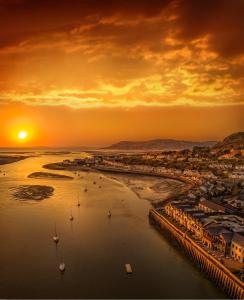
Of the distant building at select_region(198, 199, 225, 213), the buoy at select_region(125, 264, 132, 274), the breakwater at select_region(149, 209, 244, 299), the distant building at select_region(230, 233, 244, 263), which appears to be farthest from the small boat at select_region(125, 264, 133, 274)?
the distant building at select_region(198, 199, 225, 213)

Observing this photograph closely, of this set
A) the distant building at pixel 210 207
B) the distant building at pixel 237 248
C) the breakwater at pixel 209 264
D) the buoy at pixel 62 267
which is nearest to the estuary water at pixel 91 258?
the buoy at pixel 62 267

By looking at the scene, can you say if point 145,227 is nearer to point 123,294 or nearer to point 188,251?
point 188,251

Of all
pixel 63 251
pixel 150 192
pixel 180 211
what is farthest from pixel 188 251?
pixel 150 192

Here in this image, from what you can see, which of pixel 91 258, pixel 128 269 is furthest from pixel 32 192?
pixel 128 269

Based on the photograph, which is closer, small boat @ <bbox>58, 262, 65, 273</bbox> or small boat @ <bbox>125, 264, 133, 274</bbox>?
small boat @ <bbox>125, 264, 133, 274</bbox>

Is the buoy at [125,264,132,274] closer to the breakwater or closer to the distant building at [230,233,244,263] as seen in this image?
the breakwater

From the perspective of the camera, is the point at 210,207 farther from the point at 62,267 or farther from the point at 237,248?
the point at 62,267
